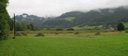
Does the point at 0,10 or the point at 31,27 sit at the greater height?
the point at 0,10

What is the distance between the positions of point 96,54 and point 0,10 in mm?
20742

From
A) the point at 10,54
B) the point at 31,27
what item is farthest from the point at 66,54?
the point at 31,27

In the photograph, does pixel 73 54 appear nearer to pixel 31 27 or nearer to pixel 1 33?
pixel 1 33

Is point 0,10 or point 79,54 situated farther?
point 0,10

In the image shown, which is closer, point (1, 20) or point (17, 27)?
point (1, 20)

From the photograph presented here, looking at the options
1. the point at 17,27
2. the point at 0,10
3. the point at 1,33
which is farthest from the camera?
the point at 17,27

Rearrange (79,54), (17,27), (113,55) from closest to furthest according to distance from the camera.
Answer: (113,55)
(79,54)
(17,27)

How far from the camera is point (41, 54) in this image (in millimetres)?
17688

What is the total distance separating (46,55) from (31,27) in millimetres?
142186

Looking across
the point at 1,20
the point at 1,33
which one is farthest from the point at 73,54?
the point at 1,33

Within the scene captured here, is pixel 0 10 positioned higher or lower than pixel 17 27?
higher

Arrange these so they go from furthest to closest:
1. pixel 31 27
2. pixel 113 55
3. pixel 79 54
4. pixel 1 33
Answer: pixel 31 27 < pixel 1 33 < pixel 79 54 < pixel 113 55

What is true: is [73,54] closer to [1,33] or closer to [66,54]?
[66,54]

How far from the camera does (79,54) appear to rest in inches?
674
